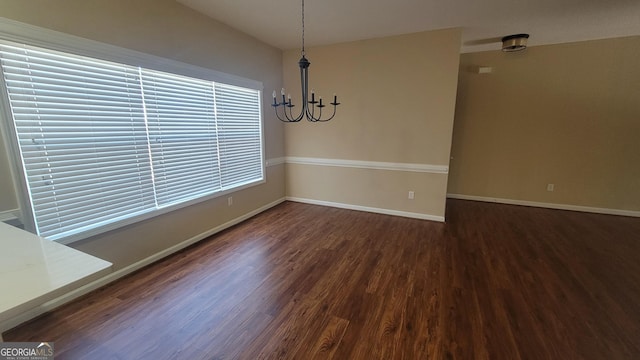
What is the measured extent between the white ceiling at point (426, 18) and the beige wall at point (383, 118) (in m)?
0.27

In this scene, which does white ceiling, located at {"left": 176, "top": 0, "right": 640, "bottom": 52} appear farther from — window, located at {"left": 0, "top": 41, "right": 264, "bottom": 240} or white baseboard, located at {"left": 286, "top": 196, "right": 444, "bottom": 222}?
white baseboard, located at {"left": 286, "top": 196, "right": 444, "bottom": 222}

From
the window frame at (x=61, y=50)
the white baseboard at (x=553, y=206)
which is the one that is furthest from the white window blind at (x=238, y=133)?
the white baseboard at (x=553, y=206)

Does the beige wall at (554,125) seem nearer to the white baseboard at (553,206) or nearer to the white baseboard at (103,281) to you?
the white baseboard at (553,206)

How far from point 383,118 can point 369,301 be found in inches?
113

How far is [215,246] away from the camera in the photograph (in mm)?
3096

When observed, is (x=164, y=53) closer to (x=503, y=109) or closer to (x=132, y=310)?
(x=132, y=310)

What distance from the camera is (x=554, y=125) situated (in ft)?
14.4

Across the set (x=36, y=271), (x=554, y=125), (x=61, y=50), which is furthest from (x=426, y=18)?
(x=36, y=271)

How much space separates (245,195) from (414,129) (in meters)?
2.85

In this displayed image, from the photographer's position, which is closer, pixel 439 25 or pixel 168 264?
pixel 168 264

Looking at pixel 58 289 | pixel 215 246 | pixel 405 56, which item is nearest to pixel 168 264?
pixel 215 246

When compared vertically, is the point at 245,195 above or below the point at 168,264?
above

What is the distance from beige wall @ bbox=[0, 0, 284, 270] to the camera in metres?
1.94

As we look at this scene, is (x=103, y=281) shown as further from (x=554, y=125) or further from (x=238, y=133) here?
(x=554, y=125)
